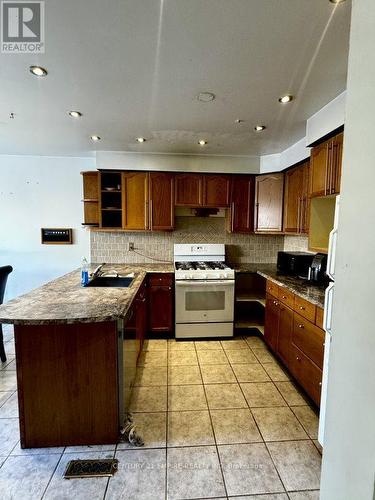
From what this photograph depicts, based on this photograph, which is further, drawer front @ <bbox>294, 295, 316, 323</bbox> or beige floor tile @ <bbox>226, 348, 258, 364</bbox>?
beige floor tile @ <bbox>226, 348, 258, 364</bbox>

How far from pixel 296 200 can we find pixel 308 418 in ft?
7.52

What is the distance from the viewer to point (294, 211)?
3244mm

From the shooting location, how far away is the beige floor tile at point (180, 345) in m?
3.23

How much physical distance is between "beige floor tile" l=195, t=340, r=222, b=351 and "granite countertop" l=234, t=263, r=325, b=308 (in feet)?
3.26

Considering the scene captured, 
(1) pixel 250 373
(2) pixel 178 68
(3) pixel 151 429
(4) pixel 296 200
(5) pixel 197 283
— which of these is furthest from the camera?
(5) pixel 197 283

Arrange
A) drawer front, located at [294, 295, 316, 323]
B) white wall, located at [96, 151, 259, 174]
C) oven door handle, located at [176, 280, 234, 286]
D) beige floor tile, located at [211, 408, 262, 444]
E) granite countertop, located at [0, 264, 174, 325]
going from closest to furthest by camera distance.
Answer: granite countertop, located at [0, 264, 174, 325]
beige floor tile, located at [211, 408, 262, 444]
drawer front, located at [294, 295, 316, 323]
oven door handle, located at [176, 280, 234, 286]
white wall, located at [96, 151, 259, 174]

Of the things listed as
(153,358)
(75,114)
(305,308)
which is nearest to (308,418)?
(305,308)

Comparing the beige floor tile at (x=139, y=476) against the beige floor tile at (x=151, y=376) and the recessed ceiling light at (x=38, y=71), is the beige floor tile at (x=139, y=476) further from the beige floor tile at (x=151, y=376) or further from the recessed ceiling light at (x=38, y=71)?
the recessed ceiling light at (x=38, y=71)

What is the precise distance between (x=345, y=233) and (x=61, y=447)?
7.02 feet

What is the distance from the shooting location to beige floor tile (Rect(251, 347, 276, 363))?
2988 millimetres

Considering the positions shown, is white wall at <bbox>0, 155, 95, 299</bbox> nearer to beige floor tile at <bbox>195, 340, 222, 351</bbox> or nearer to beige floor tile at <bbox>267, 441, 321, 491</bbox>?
A: beige floor tile at <bbox>195, 340, 222, 351</bbox>

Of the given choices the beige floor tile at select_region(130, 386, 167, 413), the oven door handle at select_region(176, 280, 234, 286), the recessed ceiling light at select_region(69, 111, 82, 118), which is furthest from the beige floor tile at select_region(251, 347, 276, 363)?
the recessed ceiling light at select_region(69, 111, 82, 118)

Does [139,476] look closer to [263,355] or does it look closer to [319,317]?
[319,317]

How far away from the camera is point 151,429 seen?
1.92 metres
